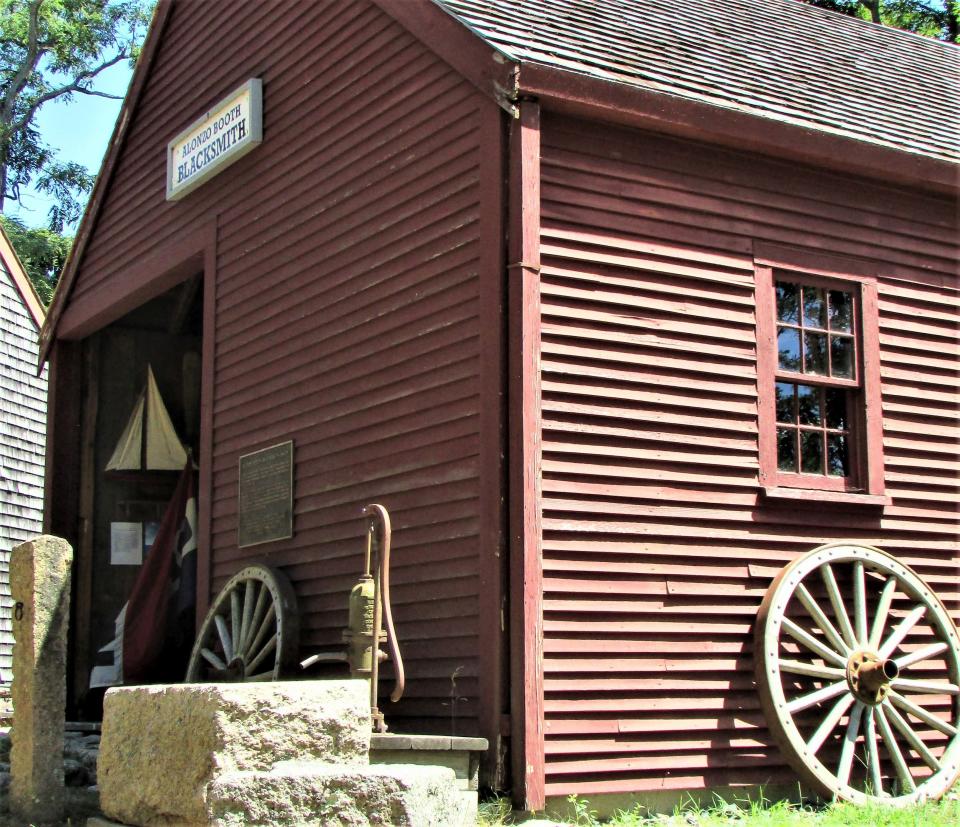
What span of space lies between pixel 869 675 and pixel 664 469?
1.80 m

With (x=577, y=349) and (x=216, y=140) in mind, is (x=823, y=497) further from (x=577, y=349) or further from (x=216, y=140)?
(x=216, y=140)

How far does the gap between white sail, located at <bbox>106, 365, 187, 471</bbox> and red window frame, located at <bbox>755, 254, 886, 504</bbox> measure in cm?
705

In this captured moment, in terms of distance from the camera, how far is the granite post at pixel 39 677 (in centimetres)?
734

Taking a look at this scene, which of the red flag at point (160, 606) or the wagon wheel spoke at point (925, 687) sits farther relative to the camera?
the red flag at point (160, 606)

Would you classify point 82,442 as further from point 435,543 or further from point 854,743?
point 854,743

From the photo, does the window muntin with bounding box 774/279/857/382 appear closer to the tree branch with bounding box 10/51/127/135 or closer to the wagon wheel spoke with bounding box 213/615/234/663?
the wagon wheel spoke with bounding box 213/615/234/663

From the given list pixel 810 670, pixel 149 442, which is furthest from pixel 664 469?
pixel 149 442

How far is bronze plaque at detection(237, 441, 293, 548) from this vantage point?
10.1m

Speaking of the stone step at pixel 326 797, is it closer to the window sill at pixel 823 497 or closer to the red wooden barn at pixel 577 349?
the red wooden barn at pixel 577 349

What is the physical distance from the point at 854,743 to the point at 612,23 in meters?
5.37

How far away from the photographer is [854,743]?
8.26 m

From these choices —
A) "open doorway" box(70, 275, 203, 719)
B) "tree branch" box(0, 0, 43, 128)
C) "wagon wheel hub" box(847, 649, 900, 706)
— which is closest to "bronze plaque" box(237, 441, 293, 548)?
"open doorway" box(70, 275, 203, 719)

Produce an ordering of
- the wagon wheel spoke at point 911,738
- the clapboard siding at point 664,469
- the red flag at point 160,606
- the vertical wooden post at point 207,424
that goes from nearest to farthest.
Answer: the clapboard siding at point 664,469, the wagon wheel spoke at point 911,738, the vertical wooden post at point 207,424, the red flag at point 160,606

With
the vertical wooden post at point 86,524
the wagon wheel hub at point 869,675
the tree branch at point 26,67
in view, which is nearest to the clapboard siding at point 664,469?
the wagon wheel hub at point 869,675
